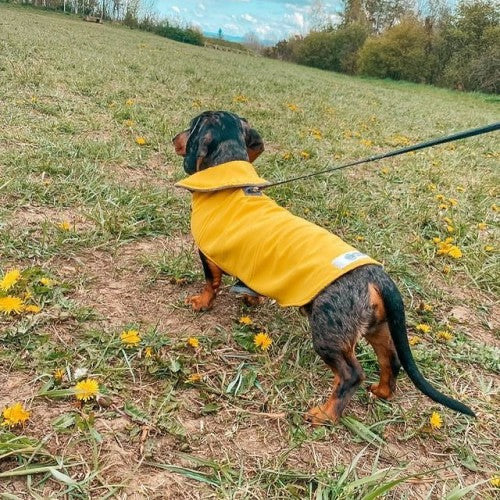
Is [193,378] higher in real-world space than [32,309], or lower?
lower

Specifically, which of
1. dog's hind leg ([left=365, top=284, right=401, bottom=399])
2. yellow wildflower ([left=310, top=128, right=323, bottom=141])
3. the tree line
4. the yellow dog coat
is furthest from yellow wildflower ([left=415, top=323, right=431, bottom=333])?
the tree line

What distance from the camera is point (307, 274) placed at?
2258mm

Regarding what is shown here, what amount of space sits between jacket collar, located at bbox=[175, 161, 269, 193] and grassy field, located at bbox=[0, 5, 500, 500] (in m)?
0.71

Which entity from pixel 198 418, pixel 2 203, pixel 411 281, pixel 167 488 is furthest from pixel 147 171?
pixel 167 488

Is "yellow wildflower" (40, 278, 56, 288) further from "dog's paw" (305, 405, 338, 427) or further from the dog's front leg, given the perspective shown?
"dog's paw" (305, 405, 338, 427)

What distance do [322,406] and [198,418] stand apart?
23.5 inches

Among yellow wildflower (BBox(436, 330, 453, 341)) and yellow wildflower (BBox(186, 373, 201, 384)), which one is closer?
yellow wildflower (BBox(186, 373, 201, 384))

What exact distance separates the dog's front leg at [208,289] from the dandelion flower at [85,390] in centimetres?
→ 97

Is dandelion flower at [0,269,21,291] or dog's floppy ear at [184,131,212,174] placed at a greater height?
dog's floppy ear at [184,131,212,174]

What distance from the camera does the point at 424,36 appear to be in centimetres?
3634

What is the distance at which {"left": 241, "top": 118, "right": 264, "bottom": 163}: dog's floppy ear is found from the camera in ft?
10.9

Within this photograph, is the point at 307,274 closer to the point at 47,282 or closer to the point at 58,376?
the point at 58,376

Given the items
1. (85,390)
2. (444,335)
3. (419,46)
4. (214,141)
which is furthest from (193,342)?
(419,46)

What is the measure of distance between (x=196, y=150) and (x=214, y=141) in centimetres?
14
